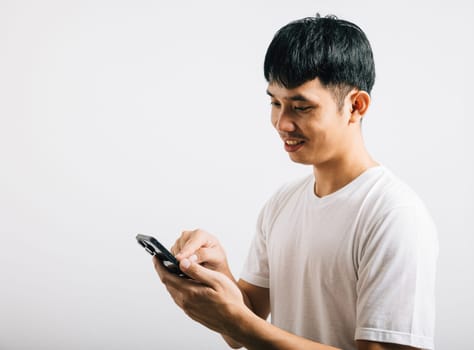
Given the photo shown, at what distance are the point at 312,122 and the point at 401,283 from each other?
36 cm

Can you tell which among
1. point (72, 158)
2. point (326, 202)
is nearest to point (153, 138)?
point (72, 158)

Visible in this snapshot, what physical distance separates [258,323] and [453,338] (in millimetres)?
1834

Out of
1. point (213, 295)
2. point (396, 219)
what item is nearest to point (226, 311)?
point (213, 295)

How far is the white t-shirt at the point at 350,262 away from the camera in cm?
103

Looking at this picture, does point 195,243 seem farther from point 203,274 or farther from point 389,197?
point 389,197

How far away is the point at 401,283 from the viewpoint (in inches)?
40.3

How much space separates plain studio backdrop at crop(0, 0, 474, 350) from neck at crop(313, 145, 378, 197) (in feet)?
4.49

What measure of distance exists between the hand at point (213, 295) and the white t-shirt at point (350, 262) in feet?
0.64

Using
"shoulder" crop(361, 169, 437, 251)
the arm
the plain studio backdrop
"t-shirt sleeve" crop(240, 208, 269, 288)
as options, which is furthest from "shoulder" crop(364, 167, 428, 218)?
the plain studio backdrop

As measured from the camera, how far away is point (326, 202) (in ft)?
4.02

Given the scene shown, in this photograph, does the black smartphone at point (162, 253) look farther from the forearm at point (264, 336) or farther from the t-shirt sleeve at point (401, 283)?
the t-shirt sleeve at point (401, 283)

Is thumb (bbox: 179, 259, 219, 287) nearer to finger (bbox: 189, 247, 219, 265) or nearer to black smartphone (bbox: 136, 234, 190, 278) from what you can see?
black smartphone (bbox: 136, 234, 190, 278)

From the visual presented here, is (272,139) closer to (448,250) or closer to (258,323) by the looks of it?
(448,250)

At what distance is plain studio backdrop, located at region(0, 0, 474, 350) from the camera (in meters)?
2.54
